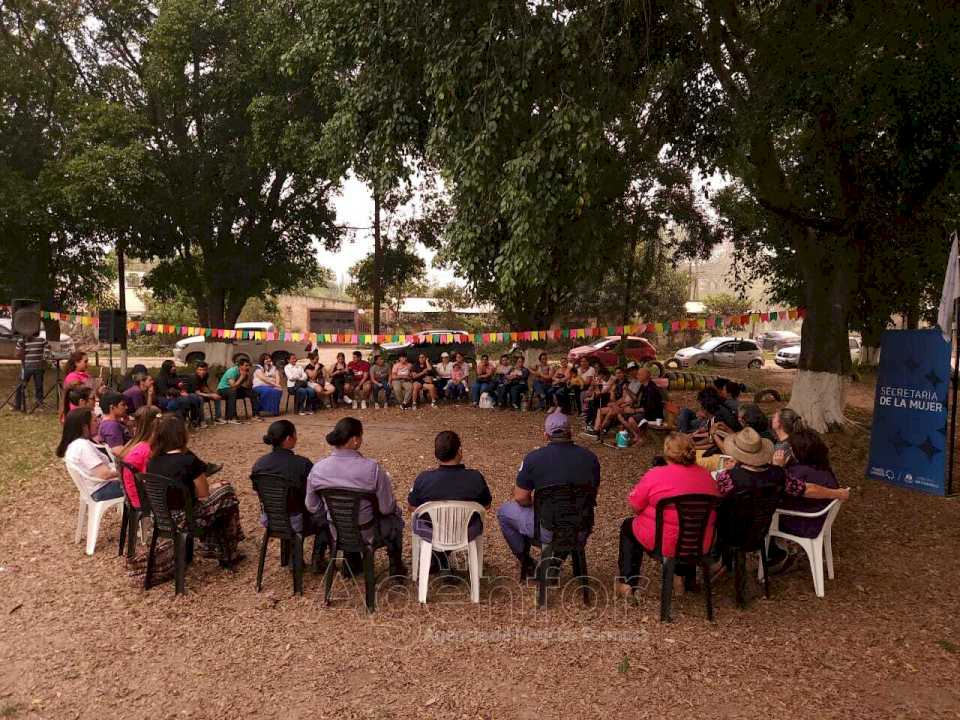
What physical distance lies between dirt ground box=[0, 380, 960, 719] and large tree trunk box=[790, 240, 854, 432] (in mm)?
4982

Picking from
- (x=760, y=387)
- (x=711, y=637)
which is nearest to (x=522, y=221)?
(x=711, y=637)

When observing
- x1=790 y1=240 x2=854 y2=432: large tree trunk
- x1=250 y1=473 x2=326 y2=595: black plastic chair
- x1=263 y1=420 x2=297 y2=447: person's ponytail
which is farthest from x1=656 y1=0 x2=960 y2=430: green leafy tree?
x1=250 y1=473 x2=326 y2=595: black plastic chair

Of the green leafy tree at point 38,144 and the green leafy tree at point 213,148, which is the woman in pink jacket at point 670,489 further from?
the green leafy tree at point 38,144

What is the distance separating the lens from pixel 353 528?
4539 mm

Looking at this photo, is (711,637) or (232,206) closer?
(711,637)

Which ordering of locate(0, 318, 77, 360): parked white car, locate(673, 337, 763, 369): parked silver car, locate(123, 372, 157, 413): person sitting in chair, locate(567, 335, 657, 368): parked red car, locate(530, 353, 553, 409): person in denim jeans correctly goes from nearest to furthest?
1. locate(123, 372, 157, 413): person sitting in chair
2. locate(530, 353, 553, 409): person in denim jeans
3. locate(0, 318, 77, 360): parked white car
4. locate(567, 335, 657, 368): parked red car
5. locate(673, 337, 763, 369): parked silver car

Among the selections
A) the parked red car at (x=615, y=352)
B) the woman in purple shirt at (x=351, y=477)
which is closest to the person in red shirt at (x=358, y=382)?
the woman in purple shirt at (x=351, y=477)

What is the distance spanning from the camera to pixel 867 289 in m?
13.8

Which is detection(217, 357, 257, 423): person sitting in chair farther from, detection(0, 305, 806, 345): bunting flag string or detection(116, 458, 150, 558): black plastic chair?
detection(116, 458, 150, 558): black plastic chair

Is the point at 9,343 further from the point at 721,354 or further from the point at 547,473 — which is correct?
the point at 721,354

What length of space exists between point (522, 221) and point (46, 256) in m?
16.8

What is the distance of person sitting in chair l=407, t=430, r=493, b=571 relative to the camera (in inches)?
183

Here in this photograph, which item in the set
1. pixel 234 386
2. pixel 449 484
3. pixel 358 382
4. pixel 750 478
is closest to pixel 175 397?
pixel 234 386

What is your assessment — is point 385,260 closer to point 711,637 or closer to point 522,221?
point 522,221
